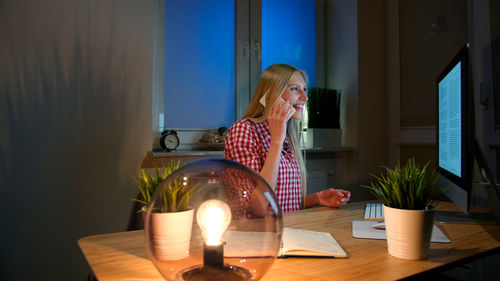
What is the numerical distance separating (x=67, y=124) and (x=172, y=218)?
1443 millimetres

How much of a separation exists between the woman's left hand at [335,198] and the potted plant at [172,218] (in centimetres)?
85

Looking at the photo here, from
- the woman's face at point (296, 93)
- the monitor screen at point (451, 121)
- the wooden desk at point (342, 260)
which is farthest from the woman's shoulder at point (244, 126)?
the monitor screen at point (451, 121)

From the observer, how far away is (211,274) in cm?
50

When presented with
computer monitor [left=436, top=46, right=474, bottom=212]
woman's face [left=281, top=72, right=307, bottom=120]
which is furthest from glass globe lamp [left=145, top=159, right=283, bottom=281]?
woman's face [left=281, top=72, right=307, bottom=120]

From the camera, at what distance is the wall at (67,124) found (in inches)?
63.2

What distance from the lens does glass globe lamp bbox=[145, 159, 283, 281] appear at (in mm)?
505

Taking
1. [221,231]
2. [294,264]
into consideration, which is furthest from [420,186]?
[221,231]

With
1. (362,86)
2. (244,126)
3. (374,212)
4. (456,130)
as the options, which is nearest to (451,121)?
(456,130)

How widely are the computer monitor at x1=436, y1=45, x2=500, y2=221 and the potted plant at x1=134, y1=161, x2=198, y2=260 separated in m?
0.75

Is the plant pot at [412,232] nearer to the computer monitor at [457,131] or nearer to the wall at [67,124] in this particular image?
the computer monitor at [457,131]

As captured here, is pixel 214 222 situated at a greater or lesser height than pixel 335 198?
greater

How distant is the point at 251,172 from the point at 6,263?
1653 millimetres

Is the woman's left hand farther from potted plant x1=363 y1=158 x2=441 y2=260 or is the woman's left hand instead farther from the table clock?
the table clock

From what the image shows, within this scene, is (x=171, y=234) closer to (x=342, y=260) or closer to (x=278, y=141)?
(x=342, y=260)
